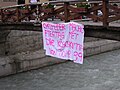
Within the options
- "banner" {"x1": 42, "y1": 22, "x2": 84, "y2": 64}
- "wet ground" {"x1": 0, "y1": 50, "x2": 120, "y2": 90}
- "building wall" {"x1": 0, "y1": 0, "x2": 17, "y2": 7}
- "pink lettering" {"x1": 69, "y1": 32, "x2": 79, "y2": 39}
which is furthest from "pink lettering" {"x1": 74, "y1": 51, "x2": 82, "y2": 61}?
"building wall" {"x1": 0, "y1": 0, "x2": 17, "y2": 7}

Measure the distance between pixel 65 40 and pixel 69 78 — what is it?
7.53 m

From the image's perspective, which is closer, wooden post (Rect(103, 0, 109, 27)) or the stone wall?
wooden post (Rect(103, 0, 109, 27))

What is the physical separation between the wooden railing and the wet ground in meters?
3.44

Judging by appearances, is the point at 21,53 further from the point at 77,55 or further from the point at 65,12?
the point at 77,55

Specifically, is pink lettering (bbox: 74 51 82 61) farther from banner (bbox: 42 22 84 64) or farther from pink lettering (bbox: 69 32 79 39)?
pink lettering (bbox: 69 32 79 39)

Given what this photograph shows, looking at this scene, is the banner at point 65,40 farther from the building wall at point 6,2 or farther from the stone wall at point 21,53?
the building wall at point 6,2

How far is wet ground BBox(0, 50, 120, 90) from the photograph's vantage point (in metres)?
14.6

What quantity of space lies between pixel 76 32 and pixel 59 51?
3.34 ft

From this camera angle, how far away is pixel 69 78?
16328mm

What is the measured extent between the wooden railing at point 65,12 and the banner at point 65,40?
0.63 meters

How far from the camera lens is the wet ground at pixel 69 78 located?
14.6 metres

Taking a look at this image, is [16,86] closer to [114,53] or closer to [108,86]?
[108,86]

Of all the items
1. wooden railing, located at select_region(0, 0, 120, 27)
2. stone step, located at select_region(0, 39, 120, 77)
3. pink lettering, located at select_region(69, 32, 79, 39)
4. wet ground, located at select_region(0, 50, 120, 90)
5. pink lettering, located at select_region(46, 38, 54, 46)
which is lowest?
wet ground, located at select_region(0, 50, 120, 90)

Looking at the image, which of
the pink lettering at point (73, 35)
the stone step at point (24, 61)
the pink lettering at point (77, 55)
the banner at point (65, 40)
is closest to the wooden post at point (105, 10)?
the banner at point (65, 40)
